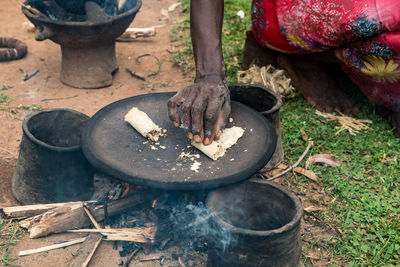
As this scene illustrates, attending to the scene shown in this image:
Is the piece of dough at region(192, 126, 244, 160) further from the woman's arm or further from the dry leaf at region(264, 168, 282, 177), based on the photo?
the dry leaf at region(264, 168, 282, 177)

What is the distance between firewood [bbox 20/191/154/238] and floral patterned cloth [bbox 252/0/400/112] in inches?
80.1

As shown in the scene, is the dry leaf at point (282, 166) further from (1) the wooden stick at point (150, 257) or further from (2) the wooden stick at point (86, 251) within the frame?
(2) the wooden stick at point (86, 251)

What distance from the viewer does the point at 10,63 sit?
498 cm

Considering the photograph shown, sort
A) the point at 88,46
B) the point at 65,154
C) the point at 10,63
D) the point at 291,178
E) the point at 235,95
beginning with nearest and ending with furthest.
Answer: the point at 65,154 → the point at 291,178 → the point at 235,95 → the point at 88,46 → the point at 10,63

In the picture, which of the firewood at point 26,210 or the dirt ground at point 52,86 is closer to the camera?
the dirt ground at point 52,86

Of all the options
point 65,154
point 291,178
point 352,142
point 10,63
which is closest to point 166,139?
point 65,154

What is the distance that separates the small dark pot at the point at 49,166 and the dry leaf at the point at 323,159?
178 centimetres

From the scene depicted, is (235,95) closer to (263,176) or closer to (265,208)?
(263,176)

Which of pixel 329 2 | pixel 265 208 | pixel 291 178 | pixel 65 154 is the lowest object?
pixel 291 178

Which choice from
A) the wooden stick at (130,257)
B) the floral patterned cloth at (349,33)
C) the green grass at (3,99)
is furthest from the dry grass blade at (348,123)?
the green grass at (3,99)

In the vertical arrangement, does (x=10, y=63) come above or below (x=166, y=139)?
below

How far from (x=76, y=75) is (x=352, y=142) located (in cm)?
290

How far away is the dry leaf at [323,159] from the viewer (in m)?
3.50

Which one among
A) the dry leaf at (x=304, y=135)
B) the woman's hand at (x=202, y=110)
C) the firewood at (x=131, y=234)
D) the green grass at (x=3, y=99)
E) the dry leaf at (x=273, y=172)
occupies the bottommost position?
the dry leaf at (x=273, y=172)
